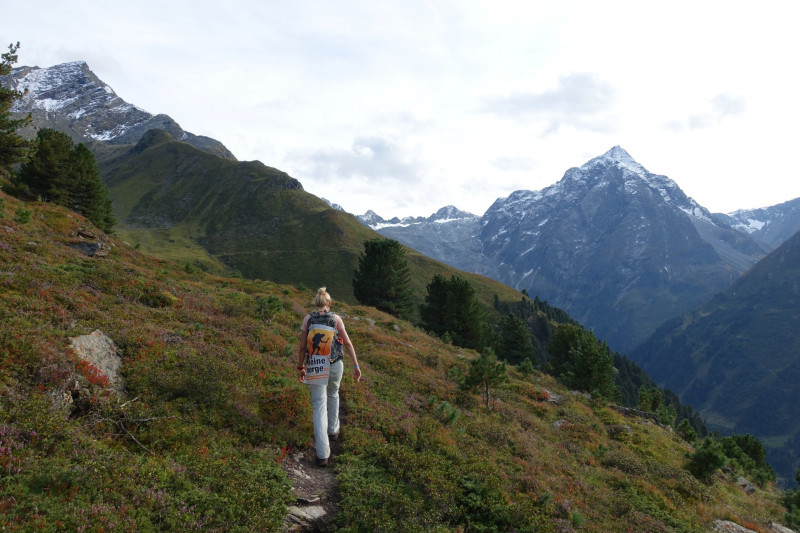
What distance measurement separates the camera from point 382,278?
5697 centimetres

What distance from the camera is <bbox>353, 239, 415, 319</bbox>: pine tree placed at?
186ft

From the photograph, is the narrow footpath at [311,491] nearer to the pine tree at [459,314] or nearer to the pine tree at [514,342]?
the pine tree at [459,314]

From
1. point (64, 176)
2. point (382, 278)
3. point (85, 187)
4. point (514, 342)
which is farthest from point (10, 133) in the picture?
point (514, 342)

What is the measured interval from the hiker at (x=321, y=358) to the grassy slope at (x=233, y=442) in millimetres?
1043

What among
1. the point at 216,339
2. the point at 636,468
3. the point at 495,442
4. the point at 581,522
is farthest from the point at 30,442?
the point at 636,468

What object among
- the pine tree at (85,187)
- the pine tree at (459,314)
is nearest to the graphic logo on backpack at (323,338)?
the pine tree at (459,314)

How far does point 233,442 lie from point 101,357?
14.4 ft

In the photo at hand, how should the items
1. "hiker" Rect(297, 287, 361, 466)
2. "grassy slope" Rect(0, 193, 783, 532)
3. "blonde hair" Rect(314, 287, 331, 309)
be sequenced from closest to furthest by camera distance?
"grassy slope" Rect(0, 193, 783, 532) → "hiker" Rect(297, 287, 361, 466) → "blonde hair" Rect(314, 287, 331, 309)

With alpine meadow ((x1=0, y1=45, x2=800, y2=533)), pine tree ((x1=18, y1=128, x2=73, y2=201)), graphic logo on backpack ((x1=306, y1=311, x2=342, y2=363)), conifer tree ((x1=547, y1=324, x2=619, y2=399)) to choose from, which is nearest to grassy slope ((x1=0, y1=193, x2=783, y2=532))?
alpine meadow ((x1=0, y1=45, x2=800, y2=533))

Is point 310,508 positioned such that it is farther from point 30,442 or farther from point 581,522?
point 581,522

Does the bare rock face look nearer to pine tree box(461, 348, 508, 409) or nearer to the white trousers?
the white trousers

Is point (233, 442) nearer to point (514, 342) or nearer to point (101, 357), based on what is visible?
point (101, 357)

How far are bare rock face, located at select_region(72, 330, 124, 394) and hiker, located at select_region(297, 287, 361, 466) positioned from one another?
4632 millimetres

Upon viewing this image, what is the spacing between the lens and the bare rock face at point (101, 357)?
9.30 metres
